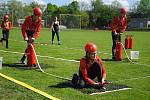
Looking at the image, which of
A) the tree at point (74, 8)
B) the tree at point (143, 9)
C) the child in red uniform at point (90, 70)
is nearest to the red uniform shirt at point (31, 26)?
the child in red uniform at point (90, 70)

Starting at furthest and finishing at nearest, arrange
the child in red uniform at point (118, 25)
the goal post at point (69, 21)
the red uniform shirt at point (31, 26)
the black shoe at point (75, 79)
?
the goal post at point (69, 21), the child in red uniform at point (118, 25), the red uniform shirt at point (31, 26), the black shoe at point (75, 79)

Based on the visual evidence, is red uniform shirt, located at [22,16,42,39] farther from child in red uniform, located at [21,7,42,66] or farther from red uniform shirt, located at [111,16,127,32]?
red uniform shirt, located at [111,16,127,32]

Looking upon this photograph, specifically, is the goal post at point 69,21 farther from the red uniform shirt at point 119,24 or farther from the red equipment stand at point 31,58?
the red equipment stand at point 31,58

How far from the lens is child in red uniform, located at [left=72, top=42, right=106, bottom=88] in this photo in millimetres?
9206

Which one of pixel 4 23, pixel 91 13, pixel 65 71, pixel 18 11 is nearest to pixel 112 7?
pixel 91 13

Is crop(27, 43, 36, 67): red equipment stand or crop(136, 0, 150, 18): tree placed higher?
crop(136, 0, 150, 18): tree

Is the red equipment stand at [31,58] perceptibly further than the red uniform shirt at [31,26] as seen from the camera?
No

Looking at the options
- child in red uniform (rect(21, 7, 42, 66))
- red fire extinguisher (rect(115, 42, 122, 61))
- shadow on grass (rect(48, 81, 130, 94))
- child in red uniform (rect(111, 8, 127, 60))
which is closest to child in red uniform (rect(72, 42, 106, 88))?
shadow on grass (rect(48, 81, 130, 94))

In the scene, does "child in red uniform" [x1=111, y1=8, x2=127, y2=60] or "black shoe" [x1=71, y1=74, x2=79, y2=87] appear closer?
"black shoe" [x1=71, y1=74, x2=79, y2=87]

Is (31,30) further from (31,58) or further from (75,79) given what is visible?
(75,79)

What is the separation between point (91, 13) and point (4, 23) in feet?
355

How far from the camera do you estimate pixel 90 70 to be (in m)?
9.37

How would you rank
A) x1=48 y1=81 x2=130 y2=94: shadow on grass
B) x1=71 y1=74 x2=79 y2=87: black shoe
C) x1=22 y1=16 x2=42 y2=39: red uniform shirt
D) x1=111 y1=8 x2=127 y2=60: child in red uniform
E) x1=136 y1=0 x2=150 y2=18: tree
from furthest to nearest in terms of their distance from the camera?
1. x1=136 y1=0 x2=150 y2=18: tree
2. x1=111 y1=8 x2=127 y2=60: child in red uniform
3. x1=22 y1=16 x2=42 y2=39: red uniform shirt
4. x1=71 y1=74 x2=79 y2=87: black shoe
5. x1=48 y1=81 x2=130 y2=94: shadow on grass

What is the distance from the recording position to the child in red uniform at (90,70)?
9.21 metres
